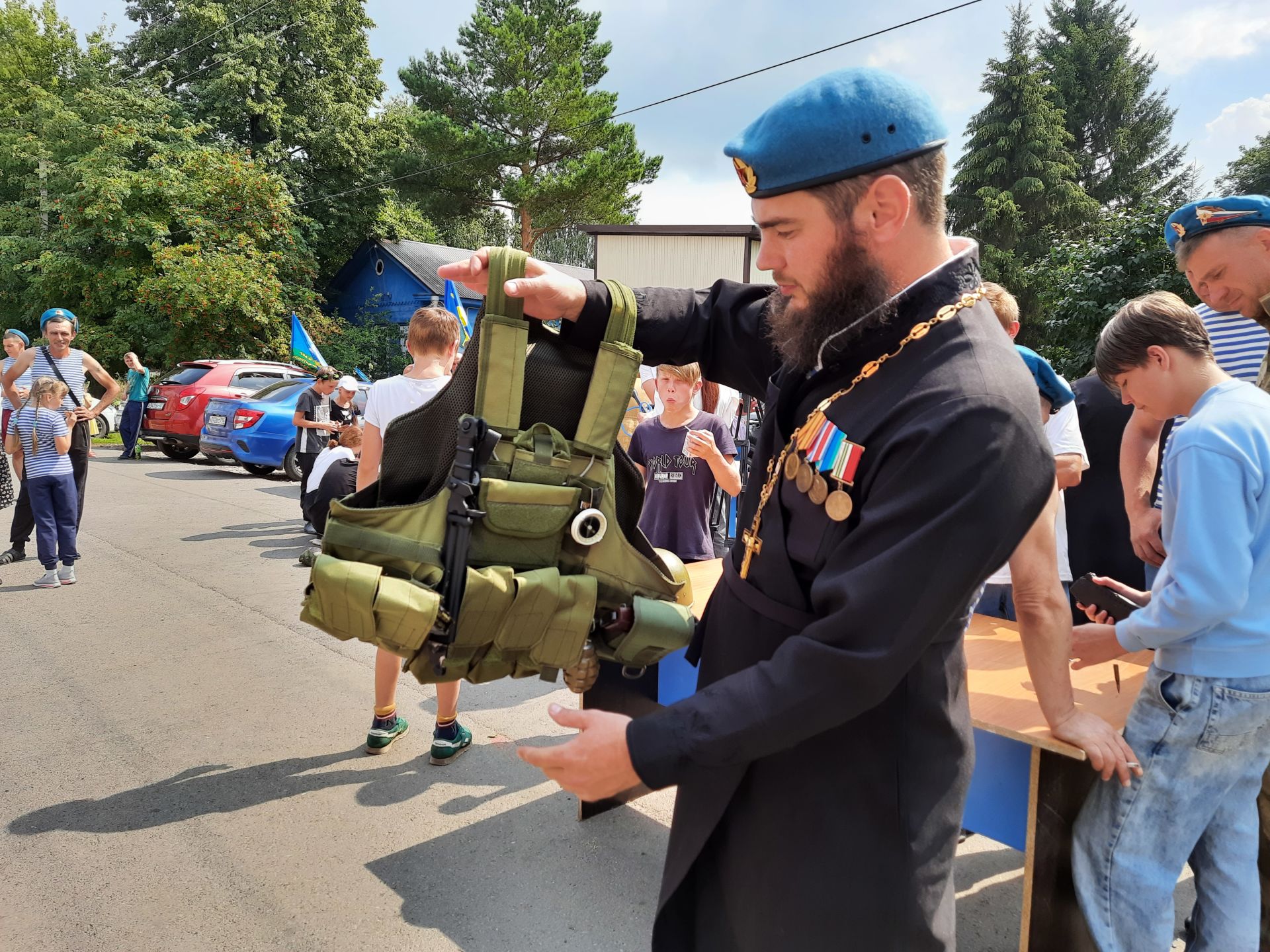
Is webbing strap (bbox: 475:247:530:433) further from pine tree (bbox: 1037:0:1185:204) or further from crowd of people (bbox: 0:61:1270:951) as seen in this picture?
pine tree (bbox: 1037:0:1185:204)

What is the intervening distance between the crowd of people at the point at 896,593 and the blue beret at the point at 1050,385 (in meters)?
0.82

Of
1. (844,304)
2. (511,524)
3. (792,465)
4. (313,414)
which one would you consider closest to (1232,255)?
(844,304)

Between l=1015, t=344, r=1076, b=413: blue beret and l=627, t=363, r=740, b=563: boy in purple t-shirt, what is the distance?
1525 mm

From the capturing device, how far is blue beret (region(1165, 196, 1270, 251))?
234 centimetres

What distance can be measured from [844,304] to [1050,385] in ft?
7.09

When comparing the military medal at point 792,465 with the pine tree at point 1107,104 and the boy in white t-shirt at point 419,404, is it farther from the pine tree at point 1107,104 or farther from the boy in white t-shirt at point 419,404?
the pine tree at point 1107,104

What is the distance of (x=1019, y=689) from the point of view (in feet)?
7.40

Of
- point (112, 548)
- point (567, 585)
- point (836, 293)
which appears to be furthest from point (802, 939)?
point (112, 548)

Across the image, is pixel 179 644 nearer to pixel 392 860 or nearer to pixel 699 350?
pixel 392 860

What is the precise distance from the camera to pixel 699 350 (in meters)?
1.74

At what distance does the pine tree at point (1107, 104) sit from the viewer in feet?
120

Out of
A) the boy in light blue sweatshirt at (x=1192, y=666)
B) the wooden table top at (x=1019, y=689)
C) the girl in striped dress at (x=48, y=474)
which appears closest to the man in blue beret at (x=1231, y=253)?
the boy in light blue sweatshirt at (x=1192, y=666)

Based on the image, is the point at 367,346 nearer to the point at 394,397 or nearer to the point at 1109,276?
the point at 1109,276

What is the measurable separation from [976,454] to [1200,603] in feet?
3.44
